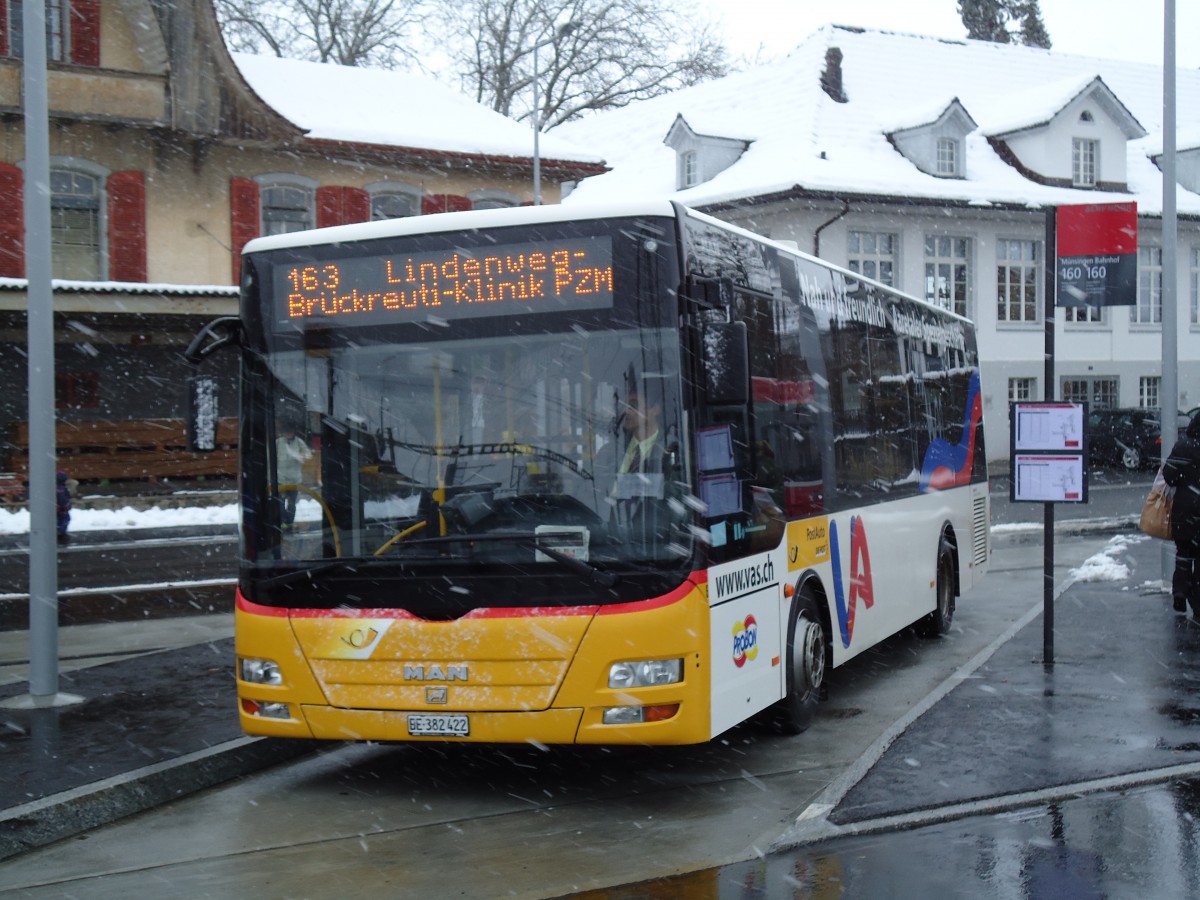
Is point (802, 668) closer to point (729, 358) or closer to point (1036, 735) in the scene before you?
point (1036, 735)

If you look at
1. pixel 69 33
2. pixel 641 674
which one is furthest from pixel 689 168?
pixel 641 674

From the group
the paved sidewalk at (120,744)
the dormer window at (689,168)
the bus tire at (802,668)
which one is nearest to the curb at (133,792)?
the paved sidewalk at (120,744)

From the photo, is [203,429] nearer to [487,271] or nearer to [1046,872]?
[487,271]

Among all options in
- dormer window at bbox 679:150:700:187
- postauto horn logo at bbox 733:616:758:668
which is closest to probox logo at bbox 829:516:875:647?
postauto horn logo at bbox 733:616:758:668

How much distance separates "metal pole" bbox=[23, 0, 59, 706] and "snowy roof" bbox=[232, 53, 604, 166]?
2268cm

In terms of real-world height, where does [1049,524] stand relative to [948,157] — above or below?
below

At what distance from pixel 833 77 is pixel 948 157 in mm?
4286

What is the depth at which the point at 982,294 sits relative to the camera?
41.2m

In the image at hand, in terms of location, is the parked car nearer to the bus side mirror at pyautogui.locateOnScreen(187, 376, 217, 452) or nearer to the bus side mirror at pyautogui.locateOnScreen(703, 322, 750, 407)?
the bus side mirror at pyautogui.locateOnScreen(703, 322, 750, 407)

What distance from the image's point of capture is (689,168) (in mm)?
40875

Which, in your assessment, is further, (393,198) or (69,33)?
(393,198)

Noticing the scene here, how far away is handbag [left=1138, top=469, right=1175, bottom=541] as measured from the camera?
12.3m

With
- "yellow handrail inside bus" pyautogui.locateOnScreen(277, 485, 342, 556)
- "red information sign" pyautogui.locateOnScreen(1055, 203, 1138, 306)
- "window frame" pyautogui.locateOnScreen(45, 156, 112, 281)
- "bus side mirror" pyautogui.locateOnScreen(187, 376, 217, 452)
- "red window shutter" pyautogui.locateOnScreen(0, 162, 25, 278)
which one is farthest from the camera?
"window frame" pyautogui.locateOnScreen(45, 156, 112, 281)

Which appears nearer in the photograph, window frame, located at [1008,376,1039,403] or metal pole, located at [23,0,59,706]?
metal pole, located at [23,0,59,706]
